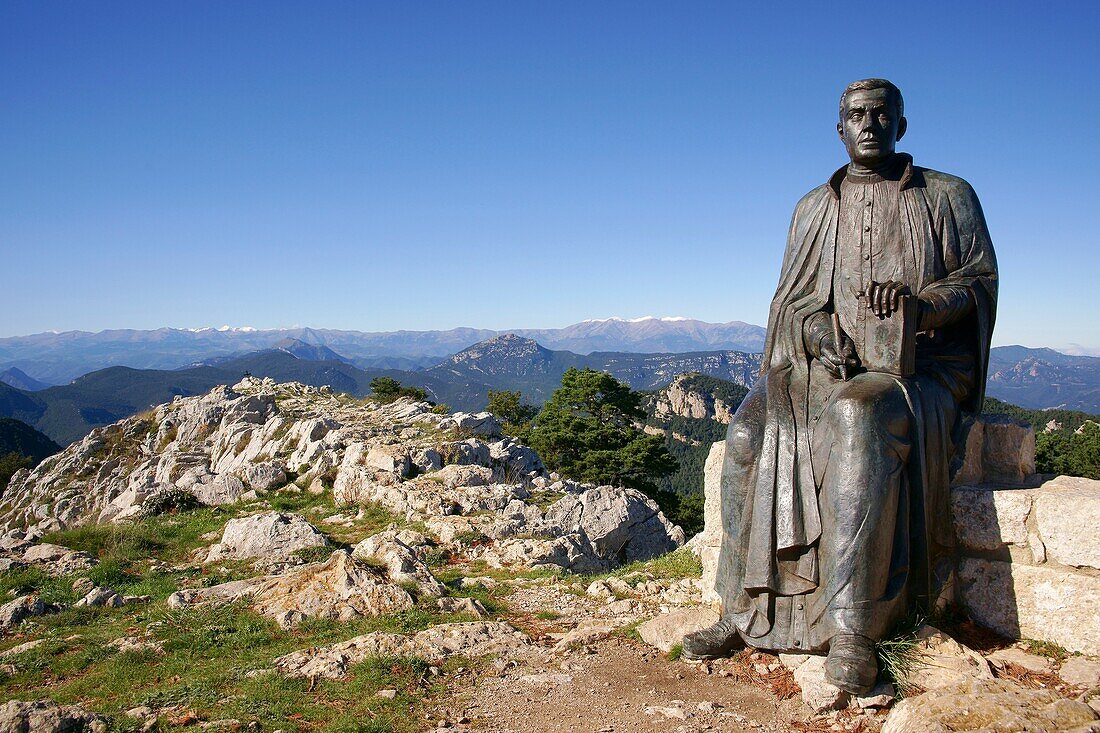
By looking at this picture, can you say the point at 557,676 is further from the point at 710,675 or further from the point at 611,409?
the point at 611,409

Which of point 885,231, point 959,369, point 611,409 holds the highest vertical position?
point 885,231

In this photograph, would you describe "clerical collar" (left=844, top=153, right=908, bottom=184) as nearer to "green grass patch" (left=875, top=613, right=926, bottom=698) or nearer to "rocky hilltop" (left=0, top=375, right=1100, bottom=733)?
"rocky hilltop" (left=0, top=375, right=1100, bottom=733)

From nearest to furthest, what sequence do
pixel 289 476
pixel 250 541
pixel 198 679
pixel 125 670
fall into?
pixel 198 679
pixel 125 670
pixel 250 541
pixel 289 476

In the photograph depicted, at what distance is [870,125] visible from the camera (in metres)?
5.83

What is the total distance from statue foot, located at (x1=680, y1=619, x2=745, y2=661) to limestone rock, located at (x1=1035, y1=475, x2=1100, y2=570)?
240 centimetres

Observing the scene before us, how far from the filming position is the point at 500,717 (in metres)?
4.84

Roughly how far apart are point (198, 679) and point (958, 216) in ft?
Answer: 23.3

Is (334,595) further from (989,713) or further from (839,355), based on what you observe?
(989,713)

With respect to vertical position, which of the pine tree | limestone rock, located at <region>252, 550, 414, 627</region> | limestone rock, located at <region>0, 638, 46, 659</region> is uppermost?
limestone rock, located at <region>252, 550, 414, 627</region>

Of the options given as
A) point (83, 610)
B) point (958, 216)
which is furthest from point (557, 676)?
point (83, 610)

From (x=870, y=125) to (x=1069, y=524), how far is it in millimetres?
3342

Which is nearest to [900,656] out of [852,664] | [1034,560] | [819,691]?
[852,664]

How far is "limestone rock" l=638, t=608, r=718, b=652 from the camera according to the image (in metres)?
6.03

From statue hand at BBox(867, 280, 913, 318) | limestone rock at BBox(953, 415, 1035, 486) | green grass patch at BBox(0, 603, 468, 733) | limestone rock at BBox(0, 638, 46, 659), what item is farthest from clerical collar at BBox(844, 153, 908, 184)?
limestone rock at BBox(0, 638, 46, 659)
